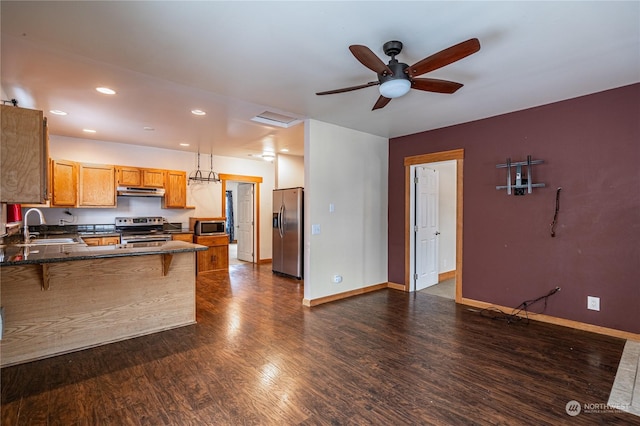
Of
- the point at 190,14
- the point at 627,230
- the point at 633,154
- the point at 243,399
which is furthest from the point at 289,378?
the point at 633,154

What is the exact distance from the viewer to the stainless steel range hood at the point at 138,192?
18.1 ft

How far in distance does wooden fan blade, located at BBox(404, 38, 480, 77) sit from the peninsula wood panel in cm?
296

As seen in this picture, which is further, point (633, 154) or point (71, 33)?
point (633, 154)

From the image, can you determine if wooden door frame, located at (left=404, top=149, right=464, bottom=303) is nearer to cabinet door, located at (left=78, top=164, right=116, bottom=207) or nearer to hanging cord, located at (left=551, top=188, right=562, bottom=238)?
hanging cord, located at (left=551, top=188, right=562, bottom=238)

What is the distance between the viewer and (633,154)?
3.13 metres

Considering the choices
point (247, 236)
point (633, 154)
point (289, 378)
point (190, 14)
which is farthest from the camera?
point (247, 236)

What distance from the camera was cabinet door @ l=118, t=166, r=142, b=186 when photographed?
5588 millimetres

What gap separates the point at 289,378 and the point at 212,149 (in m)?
5.04

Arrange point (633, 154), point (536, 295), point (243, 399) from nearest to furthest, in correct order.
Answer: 1. point (243, 399)
2. point (633, 154)
3. point (536, 295)

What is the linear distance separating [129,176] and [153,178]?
0.40 metres

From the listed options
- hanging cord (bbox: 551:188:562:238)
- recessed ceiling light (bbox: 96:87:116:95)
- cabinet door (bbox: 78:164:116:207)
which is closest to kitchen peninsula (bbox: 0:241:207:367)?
recessed ceiling light (bbox: 96:87:116:95)

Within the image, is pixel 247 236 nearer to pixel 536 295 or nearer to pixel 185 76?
pixel 185 76

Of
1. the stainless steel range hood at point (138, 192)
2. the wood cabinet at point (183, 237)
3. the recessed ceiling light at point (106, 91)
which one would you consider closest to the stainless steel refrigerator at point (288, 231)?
the wood cabinet at point (183, 237)

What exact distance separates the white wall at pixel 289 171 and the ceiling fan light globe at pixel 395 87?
430 cm
